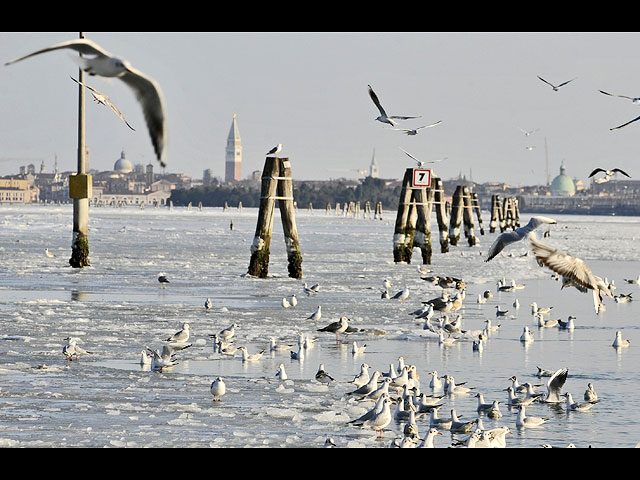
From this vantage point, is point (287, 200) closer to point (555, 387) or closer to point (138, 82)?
point (555, 387)

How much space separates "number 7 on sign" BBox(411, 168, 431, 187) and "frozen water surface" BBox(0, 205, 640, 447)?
19.1 feet

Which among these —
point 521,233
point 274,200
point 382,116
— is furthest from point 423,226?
point 521,233

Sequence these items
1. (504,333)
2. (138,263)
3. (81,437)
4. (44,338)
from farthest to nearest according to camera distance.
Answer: (138,263) → (504,333) → (44,338) → (81,437)

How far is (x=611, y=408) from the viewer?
33.1 feet

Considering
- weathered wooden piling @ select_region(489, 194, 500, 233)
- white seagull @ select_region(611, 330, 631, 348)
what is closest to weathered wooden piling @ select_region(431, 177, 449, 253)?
white seagull @ select_region(611, 330, 631, 348)

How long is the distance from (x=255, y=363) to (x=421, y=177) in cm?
1969

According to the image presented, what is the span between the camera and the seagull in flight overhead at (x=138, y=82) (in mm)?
8469

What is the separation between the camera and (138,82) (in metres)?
9.02

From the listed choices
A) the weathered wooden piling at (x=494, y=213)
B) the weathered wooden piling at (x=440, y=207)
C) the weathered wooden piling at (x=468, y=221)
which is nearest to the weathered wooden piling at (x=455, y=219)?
the weathered wooden piling at (x=468, y=221)

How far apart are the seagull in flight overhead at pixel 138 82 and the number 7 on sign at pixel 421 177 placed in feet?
73.6
